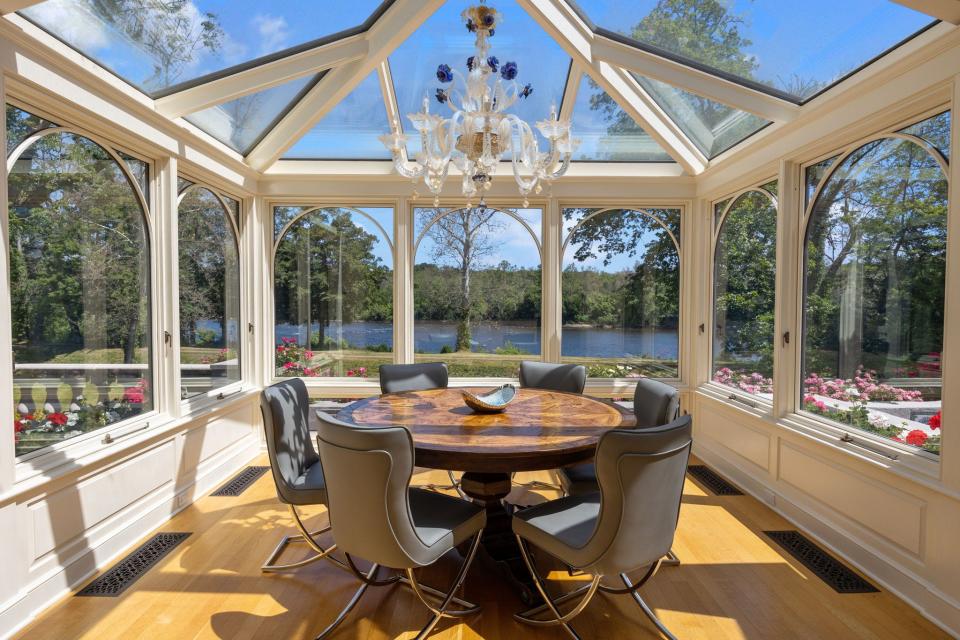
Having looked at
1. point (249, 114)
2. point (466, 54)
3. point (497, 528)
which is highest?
point (466, 54)

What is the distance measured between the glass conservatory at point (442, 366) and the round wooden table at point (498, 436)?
1.0 inches

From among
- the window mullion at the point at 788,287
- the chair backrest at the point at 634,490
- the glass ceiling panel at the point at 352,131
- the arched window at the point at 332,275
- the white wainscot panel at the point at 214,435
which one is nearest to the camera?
the chair backrest at the point at 634,490

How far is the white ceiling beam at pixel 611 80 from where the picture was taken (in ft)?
10.4

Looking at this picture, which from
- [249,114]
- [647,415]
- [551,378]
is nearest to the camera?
[647,415]

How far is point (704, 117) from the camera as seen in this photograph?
391cm

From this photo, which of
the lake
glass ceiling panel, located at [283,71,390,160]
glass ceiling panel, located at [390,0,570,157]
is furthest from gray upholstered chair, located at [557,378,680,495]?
glass ceiling panel, located at [283,71,390,160]

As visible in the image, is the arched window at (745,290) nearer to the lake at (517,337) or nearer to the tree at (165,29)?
the lake at (517,337)

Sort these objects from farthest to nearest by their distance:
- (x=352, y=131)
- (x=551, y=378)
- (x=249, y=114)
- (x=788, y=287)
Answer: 1. (x=352, y=131)
2. (x=551, y=378)
3. (x=249, y=114)
4. (x=788, y=287)

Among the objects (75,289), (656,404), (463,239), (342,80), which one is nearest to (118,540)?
Result: (75,289)

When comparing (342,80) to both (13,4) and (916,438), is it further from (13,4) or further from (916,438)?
(916,438)

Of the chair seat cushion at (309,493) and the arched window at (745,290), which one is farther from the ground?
the arched window at (745,290)

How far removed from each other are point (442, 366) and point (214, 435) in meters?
1.84

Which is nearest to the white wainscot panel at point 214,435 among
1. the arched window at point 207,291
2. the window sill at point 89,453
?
the window sill at point 89,453

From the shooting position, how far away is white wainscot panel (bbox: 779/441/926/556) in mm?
2350
